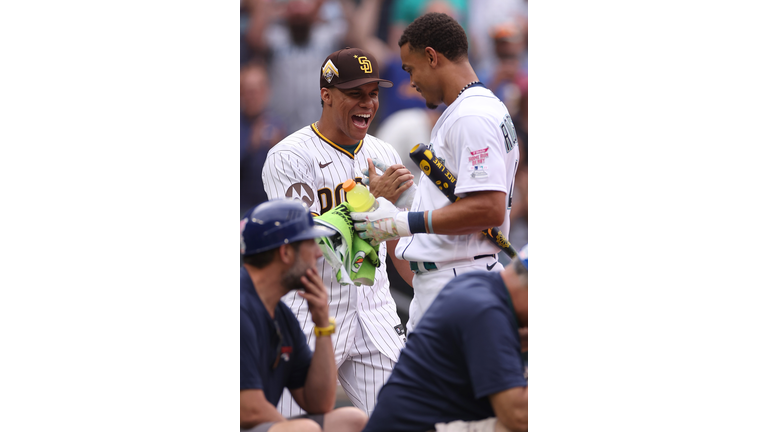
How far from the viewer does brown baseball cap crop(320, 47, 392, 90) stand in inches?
118

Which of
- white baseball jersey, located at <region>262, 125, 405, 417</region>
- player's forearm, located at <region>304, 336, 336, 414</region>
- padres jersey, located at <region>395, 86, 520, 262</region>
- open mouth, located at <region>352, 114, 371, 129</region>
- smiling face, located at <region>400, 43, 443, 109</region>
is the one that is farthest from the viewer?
open mouth, located at <region>352, 114, 371, 129</region>

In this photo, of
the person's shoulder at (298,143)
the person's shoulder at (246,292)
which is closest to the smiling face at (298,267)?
the person's shoulder at (246,292)

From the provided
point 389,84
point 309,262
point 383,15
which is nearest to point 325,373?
point 309,262

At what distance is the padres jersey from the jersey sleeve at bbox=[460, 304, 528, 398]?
56cm

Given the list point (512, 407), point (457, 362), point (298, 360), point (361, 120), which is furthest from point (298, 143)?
point (512, 407)

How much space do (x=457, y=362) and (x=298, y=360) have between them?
1.96ft

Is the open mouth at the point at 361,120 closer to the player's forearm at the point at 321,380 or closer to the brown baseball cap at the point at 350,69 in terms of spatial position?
the brown baseball cap at the point at 350,69

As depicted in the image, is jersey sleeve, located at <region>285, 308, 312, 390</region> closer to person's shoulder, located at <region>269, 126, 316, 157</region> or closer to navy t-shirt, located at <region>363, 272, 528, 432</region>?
navy t-shirt, located at <region>363, 272, 528, 432</region>

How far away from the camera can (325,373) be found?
2318 millimetres

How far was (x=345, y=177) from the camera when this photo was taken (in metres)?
3.09

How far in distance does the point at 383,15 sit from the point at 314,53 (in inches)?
15.4

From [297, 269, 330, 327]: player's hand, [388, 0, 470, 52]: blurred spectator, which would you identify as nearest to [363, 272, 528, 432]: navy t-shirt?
[297, 269, 330, 327]: player's hand

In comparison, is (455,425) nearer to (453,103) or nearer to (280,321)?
(280,321)

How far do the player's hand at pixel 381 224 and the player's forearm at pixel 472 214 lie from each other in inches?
5.4
